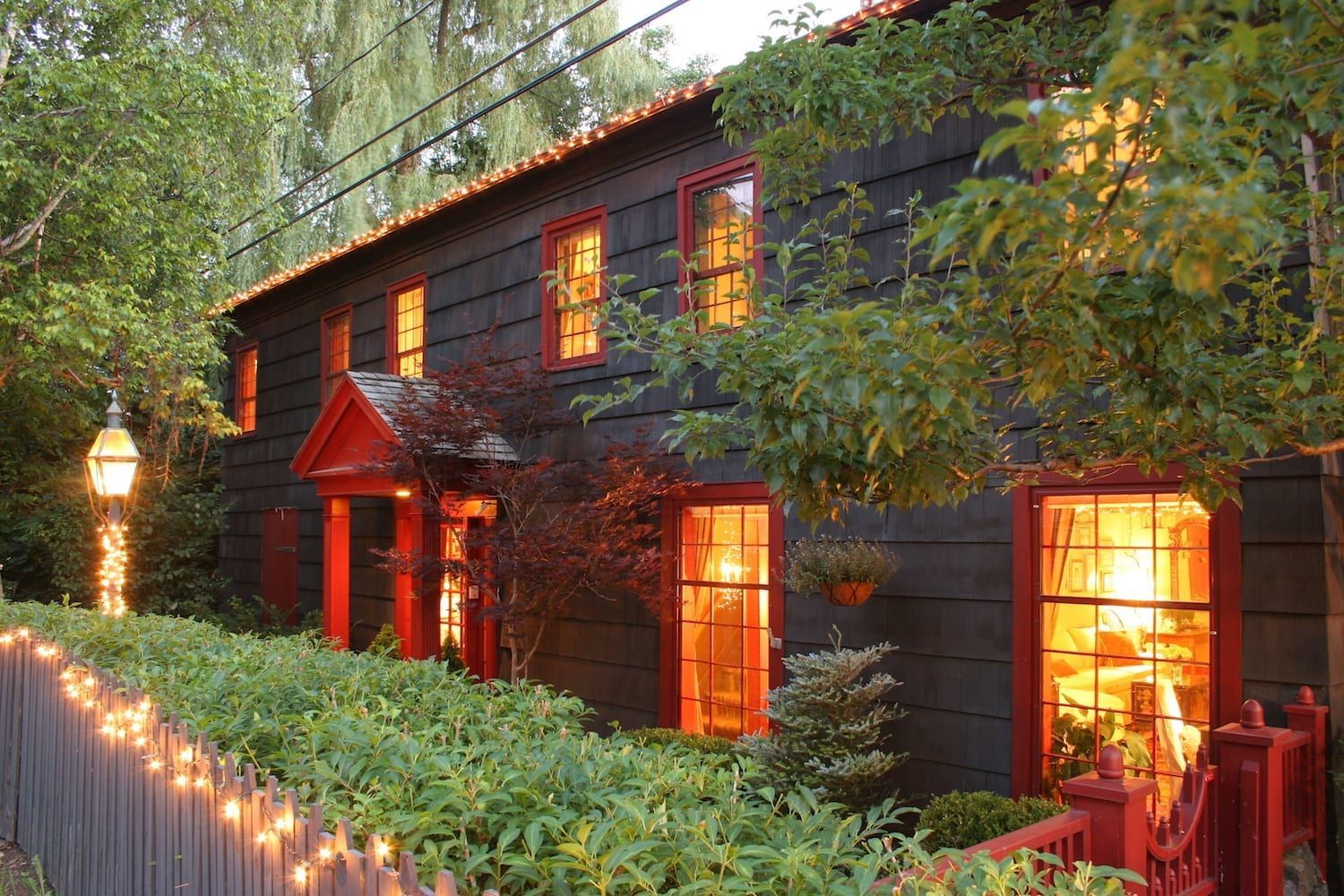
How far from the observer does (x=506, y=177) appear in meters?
10.7

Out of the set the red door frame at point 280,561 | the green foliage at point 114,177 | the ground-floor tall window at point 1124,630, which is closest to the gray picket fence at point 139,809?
the ground-floor tall window at point 1124,630

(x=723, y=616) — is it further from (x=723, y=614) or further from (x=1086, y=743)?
(x=1086, y=743)

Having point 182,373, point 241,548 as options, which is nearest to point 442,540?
point 182,373

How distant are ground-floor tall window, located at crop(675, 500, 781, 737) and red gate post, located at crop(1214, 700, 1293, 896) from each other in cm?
379

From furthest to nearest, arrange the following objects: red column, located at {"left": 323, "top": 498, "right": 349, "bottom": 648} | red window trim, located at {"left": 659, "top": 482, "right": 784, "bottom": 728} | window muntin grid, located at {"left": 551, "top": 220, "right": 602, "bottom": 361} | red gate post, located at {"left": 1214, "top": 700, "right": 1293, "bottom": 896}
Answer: red column, located at {"left": 323, "top": 498, "right": 349, "bottom": 648} < window muntin grid, located at {"left": 551, "top": 220, "right": 602, "bottom": 361} < red window trim, located at {"left": 659, "top": 482, "right": 784, "bottom": 728} < red gate post, located at {"left": 1214, "top": 700, "right": 1293, "bottom": 896}

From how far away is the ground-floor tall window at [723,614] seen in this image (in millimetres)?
8430

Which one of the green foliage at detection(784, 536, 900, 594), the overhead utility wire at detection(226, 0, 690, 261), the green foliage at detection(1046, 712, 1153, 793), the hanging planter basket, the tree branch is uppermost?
the overhead utility wire at detection(226, 0, 690, 261)

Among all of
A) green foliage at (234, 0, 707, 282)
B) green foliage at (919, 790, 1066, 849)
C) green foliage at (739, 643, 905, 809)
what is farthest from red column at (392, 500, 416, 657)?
green foliage at (234, 0, 707, 282)

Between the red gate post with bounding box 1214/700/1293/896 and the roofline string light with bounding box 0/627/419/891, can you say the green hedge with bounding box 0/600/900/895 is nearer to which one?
the roofline string light with bounding box 0/627/419/891

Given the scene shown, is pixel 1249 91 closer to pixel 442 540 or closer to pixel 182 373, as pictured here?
pixel 442 540

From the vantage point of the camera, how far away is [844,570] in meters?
7.02

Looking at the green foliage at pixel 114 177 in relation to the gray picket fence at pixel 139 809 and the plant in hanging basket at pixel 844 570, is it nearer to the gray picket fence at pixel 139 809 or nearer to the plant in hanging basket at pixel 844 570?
the gray picket fence at pixel 139 809

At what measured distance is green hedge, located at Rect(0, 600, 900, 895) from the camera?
2623mm

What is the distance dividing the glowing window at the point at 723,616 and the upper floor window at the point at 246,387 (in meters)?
10.6
